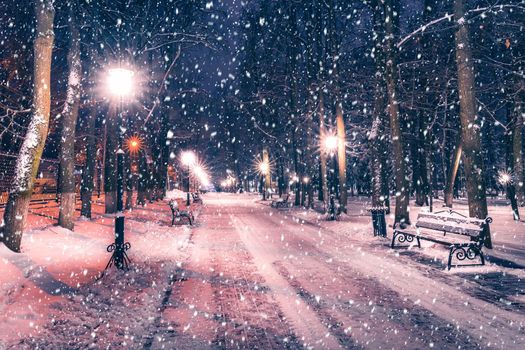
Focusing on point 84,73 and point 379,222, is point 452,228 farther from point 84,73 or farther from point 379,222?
point 84,73

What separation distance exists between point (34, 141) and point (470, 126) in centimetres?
1070

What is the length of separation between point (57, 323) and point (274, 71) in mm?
24221

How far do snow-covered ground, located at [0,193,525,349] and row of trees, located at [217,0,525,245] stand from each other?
3599mm

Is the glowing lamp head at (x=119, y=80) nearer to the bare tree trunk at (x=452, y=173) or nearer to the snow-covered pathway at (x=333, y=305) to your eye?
the snow-covered pathway at (x=333, y=305)

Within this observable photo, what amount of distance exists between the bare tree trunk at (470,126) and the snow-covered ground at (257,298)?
1.30m

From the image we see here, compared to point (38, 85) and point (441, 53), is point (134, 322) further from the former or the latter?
point (441, 53)

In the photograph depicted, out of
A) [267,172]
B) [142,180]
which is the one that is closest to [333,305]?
[142,180]

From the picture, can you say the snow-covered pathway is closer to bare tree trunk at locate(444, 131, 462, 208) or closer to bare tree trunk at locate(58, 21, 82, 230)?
bare tree trunk at locate(58, 21, 82, 230)

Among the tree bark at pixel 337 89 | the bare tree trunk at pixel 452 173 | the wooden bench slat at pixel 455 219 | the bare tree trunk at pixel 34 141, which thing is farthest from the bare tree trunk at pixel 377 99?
the bare tree trunk at pixel 34 141

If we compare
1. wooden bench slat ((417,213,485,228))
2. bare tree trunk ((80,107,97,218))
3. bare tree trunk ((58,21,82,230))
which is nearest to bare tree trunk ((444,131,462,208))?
wooden bench slat ((417,213,485,228))

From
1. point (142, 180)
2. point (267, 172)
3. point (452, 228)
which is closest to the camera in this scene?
point (452, 228)

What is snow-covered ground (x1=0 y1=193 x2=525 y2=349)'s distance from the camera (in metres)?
4.47

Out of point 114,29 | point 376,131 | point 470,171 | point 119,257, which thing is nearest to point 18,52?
point 114,29

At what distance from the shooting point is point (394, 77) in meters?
14.0
